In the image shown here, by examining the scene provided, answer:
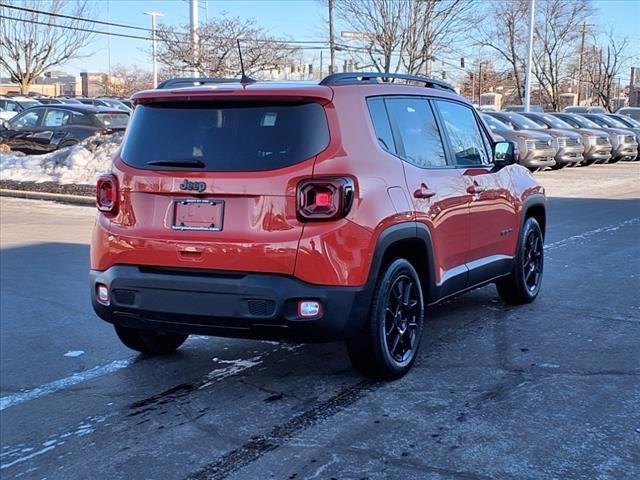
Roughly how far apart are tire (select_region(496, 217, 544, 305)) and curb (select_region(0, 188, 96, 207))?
9963 mm

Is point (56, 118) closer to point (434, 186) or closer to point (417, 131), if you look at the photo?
point (417, 131)

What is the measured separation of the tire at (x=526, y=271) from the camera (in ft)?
22.1

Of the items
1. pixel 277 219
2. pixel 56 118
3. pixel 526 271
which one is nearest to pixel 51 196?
pixel 56 118

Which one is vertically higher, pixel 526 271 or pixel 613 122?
pixel 613 122

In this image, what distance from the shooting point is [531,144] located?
20812 millimetres

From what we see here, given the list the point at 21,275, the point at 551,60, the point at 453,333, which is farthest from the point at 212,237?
the point at 551,60

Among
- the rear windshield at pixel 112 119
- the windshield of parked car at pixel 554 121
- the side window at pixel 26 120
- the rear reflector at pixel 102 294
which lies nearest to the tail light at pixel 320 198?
the rear reflector at pixel 102 294

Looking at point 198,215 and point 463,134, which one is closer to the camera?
point 198,215

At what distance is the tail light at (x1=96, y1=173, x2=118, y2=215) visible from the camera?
476cm

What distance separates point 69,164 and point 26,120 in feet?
14.7

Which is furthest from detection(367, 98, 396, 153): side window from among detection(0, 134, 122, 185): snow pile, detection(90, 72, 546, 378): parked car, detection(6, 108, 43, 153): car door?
detection(6, 108, 43, 153): car door

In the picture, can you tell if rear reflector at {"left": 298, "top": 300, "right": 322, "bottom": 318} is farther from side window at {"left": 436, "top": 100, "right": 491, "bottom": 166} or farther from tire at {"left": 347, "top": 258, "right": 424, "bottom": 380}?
side window at {"left": 436, "top": 100, "right": 491, "bottom": 166}

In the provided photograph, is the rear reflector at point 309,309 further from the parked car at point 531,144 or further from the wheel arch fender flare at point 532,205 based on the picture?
the parked car at point 531,144

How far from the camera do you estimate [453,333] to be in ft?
20.0
